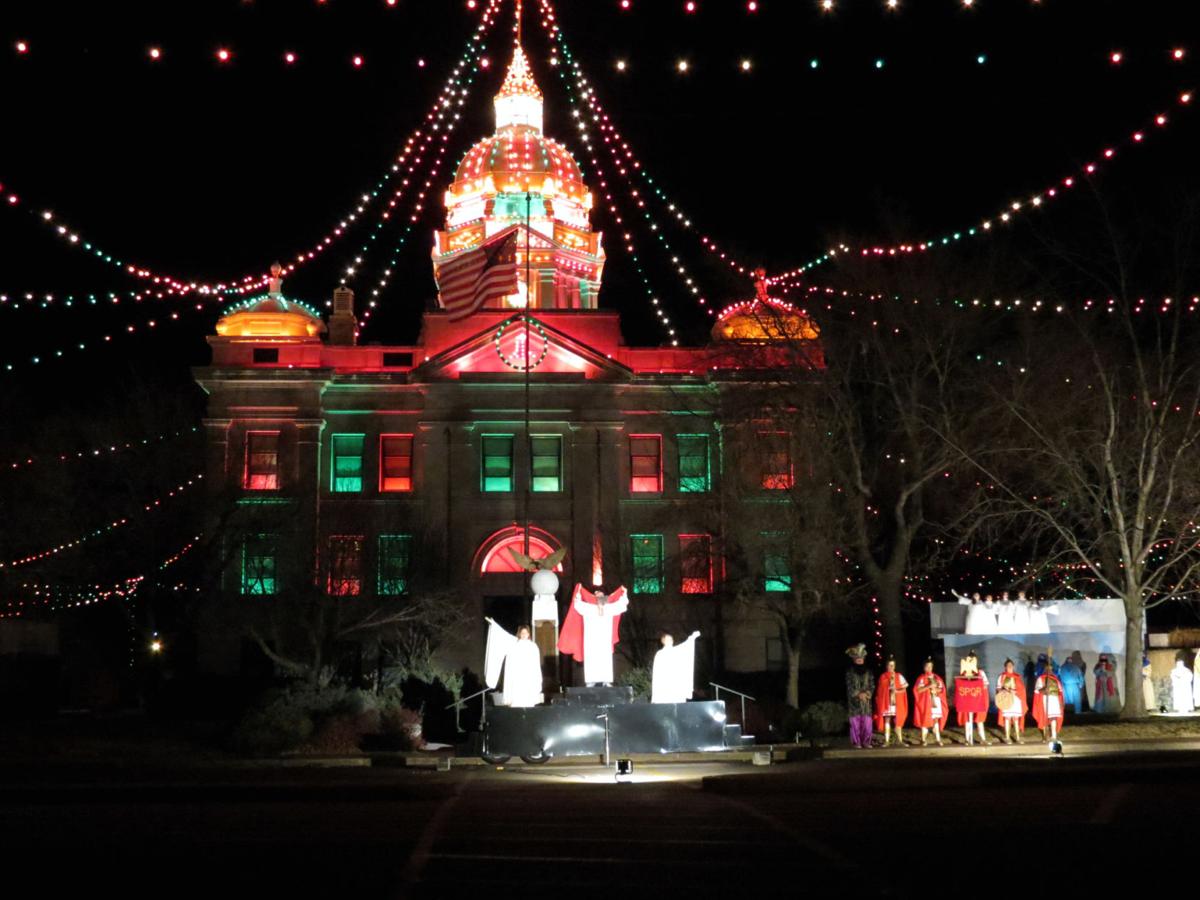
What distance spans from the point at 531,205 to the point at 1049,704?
4031cm

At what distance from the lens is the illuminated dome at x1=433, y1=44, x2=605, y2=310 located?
62.4 metres

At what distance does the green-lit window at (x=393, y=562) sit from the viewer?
48.0 metres

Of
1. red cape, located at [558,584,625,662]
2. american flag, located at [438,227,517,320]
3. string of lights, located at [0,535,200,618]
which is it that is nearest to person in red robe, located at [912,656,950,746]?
red cape, located at [558,584,625,662]

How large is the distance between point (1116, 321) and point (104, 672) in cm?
3559

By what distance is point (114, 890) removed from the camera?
31.4 ft

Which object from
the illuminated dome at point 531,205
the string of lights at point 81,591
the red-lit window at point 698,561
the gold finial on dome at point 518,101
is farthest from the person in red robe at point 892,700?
the gold finial on dome at point 518,101

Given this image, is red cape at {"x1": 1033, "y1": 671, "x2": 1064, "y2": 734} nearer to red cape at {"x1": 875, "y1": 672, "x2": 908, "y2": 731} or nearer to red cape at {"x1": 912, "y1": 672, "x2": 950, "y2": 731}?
red cape at {"x1": 912, "y1": 672, "x2": 950, "y2": 731}

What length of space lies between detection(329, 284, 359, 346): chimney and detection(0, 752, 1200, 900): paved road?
133 ft

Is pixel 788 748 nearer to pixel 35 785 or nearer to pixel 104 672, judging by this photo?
pixel 35 785

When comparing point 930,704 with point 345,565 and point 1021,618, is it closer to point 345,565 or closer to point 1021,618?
point 1021,618

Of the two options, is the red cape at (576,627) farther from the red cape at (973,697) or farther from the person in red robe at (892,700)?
the red cape at (973,697)

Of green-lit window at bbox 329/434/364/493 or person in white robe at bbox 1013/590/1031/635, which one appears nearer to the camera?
person in white robe at bbox 1013/590/1031/635

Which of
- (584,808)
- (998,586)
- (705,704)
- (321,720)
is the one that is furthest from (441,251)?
(584,808)

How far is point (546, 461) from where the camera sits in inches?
2108
